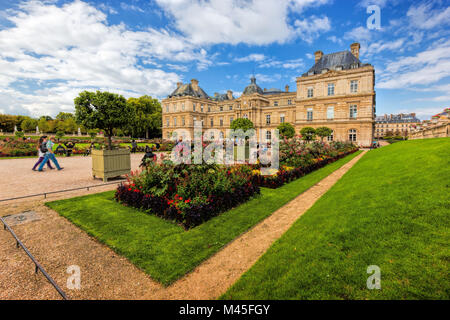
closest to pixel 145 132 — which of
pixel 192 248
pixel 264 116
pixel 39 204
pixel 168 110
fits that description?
pixel 168 110

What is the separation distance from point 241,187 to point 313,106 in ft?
112

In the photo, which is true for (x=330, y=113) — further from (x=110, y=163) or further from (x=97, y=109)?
(x=110, y=163)

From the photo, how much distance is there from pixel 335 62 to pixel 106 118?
3706 cm

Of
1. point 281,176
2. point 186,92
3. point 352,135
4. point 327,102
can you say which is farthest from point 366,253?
point 186,92

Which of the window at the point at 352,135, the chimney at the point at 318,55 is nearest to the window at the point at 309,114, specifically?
the window at the point at 352,135

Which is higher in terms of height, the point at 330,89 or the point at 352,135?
the point at 330,89

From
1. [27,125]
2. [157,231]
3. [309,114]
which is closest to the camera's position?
[157,231]

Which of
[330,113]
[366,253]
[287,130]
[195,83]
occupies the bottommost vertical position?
[366,253]

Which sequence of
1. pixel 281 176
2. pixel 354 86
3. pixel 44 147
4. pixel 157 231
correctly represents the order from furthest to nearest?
pixel 354 86 < pixel 44 147 < pixel 281 176 < pixel 157 231

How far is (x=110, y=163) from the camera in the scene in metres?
9.07

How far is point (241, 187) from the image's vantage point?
6.66 meters

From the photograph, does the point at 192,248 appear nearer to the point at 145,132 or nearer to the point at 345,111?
the point at 345,111

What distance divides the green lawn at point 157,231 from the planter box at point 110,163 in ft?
8.06

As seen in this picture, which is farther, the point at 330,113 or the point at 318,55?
the point at 318,55
